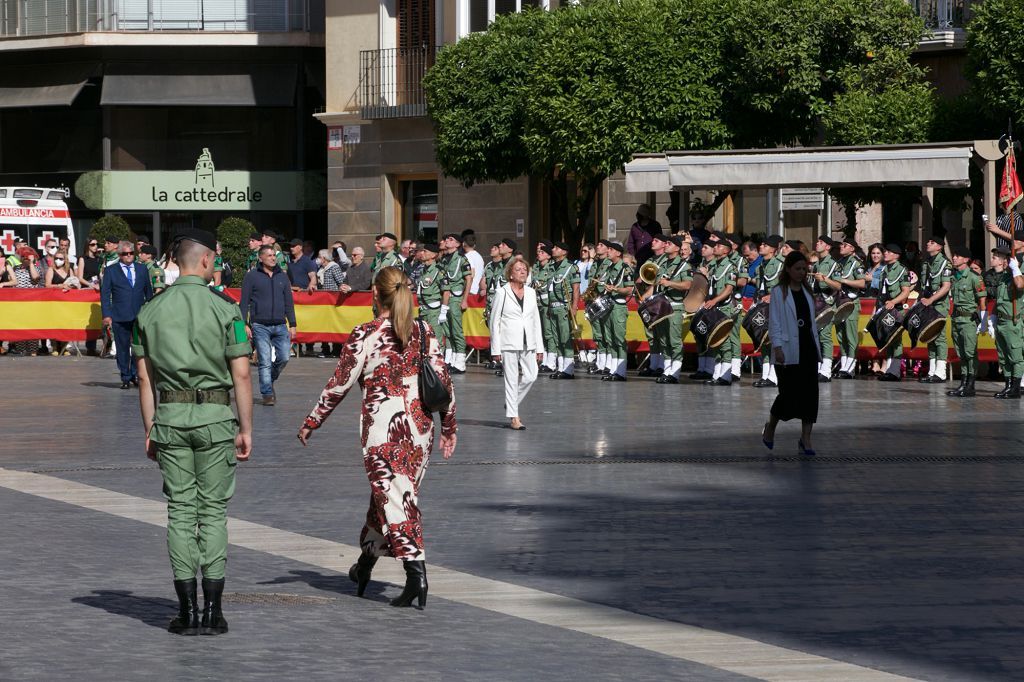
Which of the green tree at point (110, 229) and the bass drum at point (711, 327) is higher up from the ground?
the green tree at point (110, 229)

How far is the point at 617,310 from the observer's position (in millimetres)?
24688

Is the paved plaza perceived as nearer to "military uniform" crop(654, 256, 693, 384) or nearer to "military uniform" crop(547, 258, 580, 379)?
"military uniform" crop(654, 256, 693, 384)

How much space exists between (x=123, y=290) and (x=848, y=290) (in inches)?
352

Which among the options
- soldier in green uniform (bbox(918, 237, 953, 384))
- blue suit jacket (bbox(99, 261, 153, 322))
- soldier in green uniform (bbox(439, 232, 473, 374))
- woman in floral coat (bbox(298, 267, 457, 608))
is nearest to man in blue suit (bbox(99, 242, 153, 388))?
blue suit jacket (bbox(99, 261, 153, 322))

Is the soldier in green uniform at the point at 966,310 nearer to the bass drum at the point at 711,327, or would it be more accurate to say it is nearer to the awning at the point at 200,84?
the bass drum at the point at 711,327

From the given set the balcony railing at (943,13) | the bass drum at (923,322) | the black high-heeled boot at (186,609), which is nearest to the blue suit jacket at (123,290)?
the bass drum at (923,322)

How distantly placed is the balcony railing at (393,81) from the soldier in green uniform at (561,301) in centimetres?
1457

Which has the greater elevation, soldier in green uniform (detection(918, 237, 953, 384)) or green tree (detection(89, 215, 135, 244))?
green tree (detection(89, 215, 135, 244))

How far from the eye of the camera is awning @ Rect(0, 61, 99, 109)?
4412 centimetres

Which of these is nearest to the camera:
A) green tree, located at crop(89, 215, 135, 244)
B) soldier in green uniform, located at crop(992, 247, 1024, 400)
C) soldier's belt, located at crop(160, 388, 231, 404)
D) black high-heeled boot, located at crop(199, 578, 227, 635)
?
black high-heeled boot, located at crop(199, 578, 227, 635)


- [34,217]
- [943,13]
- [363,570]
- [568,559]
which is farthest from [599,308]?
[363,570]

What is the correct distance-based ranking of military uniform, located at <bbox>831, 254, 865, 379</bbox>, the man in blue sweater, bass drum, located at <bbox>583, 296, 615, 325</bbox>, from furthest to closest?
bass drum, located at <bbox>583, 296, 615, 325</bbox>
military uniform, located at <bbox>831, 254, 865, 379</bbox>
the man in blue sweater

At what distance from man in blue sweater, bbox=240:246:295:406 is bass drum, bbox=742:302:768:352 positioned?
604 cm

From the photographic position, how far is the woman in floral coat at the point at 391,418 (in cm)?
873
